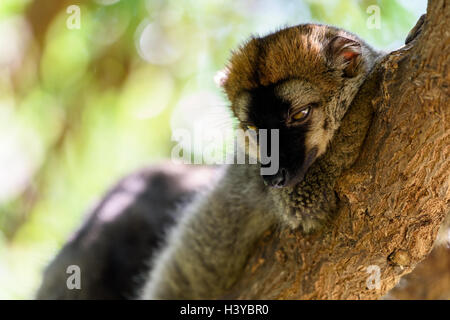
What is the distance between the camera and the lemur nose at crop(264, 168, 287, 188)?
232 cm

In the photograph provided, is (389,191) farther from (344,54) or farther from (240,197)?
(240,197)

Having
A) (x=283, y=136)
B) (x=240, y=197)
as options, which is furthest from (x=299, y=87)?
(x=240, y=197)

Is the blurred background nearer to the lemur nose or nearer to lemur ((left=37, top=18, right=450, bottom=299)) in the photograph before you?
lemur ((left=37, top=18, right=450, bottom=299))

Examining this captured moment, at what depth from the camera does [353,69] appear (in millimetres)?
2559

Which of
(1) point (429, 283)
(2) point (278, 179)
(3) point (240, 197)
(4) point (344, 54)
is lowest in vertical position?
(1) point (429, 283)

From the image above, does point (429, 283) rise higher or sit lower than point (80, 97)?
lower

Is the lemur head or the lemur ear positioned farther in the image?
the lemur ear

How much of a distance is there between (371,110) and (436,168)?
419 millimetres

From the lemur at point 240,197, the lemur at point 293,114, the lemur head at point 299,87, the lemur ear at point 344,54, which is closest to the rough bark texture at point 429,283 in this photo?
the lemur at point 240,197

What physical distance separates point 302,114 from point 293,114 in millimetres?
44

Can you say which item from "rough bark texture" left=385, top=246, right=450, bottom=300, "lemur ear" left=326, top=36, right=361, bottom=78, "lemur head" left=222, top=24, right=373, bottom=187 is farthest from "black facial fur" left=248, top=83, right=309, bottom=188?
"rough bark texture" left=385, top=246, right=450, bottom=300

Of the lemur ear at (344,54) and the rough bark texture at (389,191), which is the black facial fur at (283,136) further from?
the lemur ear at (344,54)

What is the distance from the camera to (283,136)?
2.38m

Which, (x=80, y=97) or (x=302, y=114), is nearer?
(x=302, y=114)
